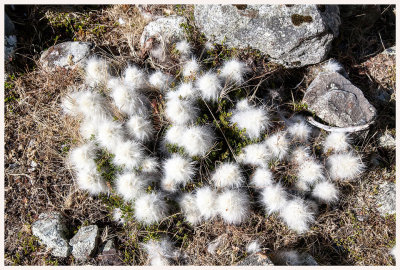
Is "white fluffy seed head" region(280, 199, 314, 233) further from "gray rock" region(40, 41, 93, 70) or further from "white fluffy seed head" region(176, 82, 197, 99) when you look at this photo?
A: "gray rock" region(40, 41, 93, 70)

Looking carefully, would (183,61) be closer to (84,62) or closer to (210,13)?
(210,13)

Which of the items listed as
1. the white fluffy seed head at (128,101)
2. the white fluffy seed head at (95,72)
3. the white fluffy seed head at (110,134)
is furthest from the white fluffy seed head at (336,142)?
the white fluffy seed head at (95,72)

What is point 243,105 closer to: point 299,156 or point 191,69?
point 191,69

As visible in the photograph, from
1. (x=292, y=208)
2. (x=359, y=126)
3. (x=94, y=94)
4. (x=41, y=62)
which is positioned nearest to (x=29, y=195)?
(x=94, y=94)

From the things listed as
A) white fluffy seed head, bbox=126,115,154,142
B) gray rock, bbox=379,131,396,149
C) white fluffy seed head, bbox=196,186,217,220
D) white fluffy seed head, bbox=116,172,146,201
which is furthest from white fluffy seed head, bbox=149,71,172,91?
gray rock, bbox=379,131,396,149

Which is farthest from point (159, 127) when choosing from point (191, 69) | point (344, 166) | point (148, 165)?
point (344, 166)

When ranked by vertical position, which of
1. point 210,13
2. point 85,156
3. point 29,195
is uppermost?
point 210,13
